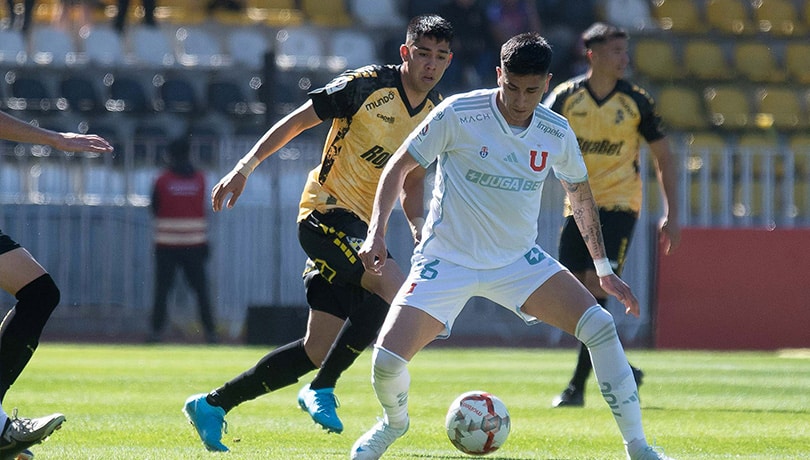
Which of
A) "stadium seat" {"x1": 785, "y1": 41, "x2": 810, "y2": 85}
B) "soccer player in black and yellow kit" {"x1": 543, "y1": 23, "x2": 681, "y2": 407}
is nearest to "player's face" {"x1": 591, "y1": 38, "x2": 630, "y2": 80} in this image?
"soccer player in black and yellow kit" {"x1": 543, "y1": 23, "x2": 681, "y2": 407}

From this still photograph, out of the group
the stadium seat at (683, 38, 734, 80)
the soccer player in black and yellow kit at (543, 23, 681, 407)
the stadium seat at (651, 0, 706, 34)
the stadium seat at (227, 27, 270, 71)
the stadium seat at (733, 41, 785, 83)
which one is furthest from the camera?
the stadium seat at (651, 0, 706, 34)

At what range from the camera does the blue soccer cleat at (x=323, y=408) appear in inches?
285

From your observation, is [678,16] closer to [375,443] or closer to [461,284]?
[461,284]

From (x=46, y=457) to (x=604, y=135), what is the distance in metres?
4.85

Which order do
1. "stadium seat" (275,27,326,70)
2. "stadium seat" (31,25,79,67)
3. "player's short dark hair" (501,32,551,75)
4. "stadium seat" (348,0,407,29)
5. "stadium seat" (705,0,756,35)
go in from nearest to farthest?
"player's short dark hair" (501,32,551,75) → "stadium seat" (31,25,79,67) → "stadium seat" (275,27,326,70) → "stadium seat" (348,0,407,29) → "stadium seat" (705,0,756,35)

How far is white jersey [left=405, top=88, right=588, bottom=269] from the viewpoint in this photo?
608 centimetres

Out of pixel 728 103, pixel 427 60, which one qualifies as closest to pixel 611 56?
pixel 427 60

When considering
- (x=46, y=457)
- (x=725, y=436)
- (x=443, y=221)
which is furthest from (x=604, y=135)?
(x=46, y=457)

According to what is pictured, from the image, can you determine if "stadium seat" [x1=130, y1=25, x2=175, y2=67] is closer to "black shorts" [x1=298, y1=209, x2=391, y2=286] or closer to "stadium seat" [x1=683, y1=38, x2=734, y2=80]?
"stadium seat" [x1=683, y1=38, x2=734, y2=80]

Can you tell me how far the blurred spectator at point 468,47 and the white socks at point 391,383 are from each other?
14.5 m

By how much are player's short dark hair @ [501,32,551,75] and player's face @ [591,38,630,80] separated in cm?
396

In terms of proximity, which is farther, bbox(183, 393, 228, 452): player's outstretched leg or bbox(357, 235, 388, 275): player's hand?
bbox(183, 393, 228, 452): player's outstretched leg

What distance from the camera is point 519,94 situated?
236 inches

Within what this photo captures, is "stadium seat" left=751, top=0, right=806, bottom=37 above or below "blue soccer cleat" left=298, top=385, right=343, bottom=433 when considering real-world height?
above
